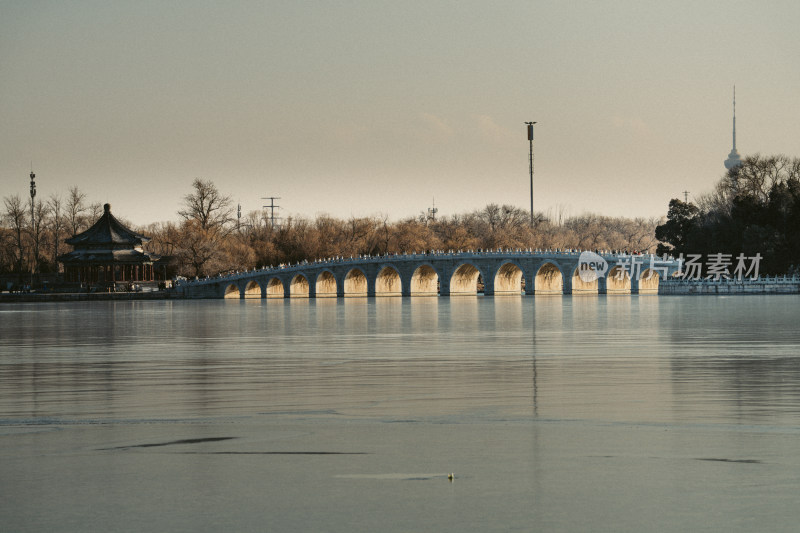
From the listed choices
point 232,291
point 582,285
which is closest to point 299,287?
point 232,291

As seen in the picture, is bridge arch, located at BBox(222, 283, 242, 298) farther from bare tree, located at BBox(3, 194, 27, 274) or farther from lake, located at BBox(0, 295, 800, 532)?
lake, located at BBox(0, 295, 800, 532)

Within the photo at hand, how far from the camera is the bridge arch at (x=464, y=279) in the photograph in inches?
3967

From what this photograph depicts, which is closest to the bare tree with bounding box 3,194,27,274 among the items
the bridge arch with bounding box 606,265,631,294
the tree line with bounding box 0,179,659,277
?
the tree line with bounding box 0,179,659,277

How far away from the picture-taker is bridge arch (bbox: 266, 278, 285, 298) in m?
102

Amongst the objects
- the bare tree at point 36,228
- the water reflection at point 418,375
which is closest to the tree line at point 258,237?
the bare tree at point 36,228

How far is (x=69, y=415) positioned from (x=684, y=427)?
636 centimetres

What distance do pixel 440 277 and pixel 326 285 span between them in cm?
1324

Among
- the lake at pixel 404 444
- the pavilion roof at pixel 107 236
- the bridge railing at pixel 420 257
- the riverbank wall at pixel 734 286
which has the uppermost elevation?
the pavilion roof at pixel 107 236

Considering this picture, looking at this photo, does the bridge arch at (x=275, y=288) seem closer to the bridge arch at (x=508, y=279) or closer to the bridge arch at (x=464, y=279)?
the bridge arch at (x=464, y=279)

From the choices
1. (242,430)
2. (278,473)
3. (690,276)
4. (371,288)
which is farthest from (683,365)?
(371,288)

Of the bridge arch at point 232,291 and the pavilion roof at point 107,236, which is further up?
the pavilion roof at point 107,236

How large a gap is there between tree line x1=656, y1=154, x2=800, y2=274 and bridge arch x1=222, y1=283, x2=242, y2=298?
3845 centimetres

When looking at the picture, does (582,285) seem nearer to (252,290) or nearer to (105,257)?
(252,290)

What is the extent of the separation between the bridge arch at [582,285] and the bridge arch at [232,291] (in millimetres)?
29329
